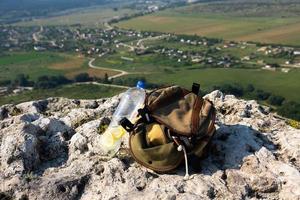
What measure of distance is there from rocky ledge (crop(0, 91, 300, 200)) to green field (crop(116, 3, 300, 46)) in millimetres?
108426

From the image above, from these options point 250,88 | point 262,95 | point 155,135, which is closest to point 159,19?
point 250,88

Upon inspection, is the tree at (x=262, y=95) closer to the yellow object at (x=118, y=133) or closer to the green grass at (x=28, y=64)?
the green grass at (x=28, y=64)

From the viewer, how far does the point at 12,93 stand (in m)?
75.6

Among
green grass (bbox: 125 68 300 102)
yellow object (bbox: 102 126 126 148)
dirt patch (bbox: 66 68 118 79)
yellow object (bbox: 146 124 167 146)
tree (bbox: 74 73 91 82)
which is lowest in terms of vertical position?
dirt patch (bbox: 66 68 118 79)

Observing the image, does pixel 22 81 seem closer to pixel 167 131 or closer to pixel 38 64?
pixel 38 64

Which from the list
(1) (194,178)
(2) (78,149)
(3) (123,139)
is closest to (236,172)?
(1) (194,178)

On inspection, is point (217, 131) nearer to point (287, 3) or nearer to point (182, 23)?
point (182, 23)

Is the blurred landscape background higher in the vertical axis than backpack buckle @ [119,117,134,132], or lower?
lower

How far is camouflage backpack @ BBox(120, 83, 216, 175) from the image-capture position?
21.9 ft

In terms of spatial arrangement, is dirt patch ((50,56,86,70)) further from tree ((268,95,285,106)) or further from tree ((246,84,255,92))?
tree ((268,95,285,106))

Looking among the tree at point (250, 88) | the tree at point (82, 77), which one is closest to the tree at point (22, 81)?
the tree at point (82, 77)

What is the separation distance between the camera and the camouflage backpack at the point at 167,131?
668 centimetres

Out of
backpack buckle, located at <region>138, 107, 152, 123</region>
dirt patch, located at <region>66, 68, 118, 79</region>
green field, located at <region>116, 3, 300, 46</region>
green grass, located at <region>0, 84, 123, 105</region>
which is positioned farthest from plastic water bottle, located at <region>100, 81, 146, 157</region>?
green field, located at <region>116, 3, 300, 46</region>

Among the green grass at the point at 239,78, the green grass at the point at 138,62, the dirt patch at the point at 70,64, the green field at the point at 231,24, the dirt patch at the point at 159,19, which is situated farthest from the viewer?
the dirt patch at the point at 159,19
